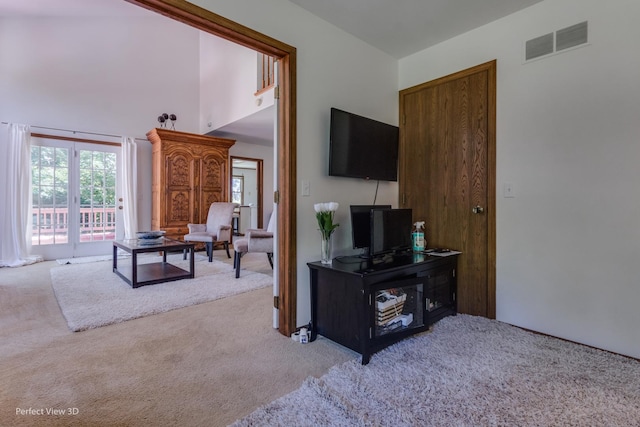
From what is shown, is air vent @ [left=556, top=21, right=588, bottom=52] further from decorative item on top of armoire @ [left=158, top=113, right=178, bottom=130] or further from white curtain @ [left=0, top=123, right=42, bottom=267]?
white curtain @ [left=0, top=123, right=42, bottom=267]

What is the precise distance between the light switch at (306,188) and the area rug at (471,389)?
1.17 meters

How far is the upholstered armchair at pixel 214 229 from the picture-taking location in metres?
4.71

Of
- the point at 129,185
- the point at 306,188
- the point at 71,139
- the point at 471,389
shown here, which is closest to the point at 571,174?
the point at 471,389

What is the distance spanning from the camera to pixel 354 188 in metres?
2.69

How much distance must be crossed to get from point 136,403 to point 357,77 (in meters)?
2.67

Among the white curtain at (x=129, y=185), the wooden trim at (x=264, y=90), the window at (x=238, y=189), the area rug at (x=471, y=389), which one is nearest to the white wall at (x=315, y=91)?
the area rug at (x=471, y=389)

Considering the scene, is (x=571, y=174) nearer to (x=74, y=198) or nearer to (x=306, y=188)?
(x=306, y=188)

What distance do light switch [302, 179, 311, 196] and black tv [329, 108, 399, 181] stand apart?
0.71 ft

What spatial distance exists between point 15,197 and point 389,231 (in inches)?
214

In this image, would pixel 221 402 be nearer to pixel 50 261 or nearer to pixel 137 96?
pixel 50 261

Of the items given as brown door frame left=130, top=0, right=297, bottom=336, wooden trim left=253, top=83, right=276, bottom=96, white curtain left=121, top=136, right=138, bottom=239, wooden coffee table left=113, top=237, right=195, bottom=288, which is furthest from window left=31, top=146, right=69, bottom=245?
brown door frame left=130, top=0, right=297, bottom=336

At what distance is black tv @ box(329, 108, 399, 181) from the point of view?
240 cm

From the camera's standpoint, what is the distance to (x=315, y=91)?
234 cm

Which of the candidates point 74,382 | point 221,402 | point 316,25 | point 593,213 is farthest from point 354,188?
point 74,382
